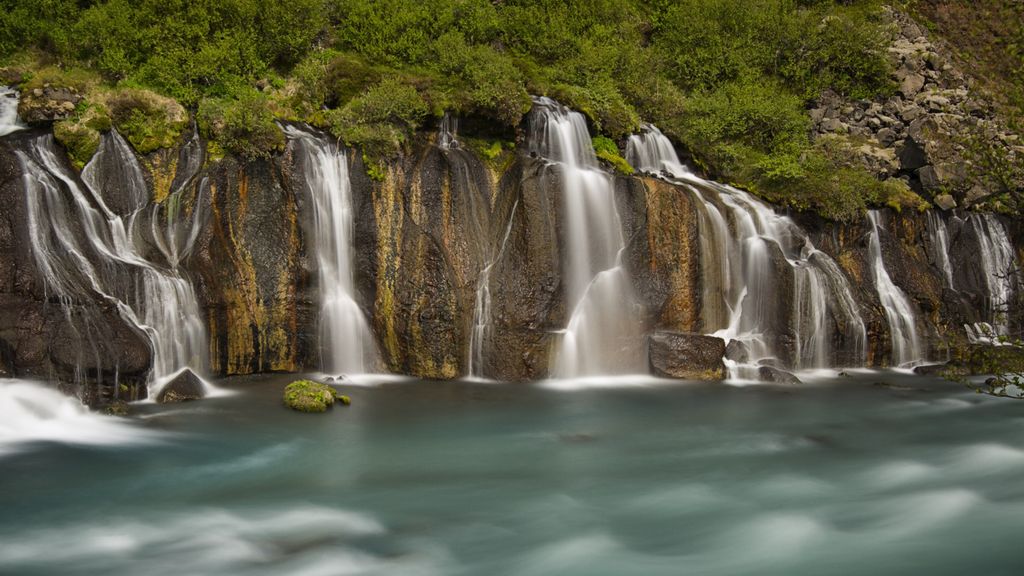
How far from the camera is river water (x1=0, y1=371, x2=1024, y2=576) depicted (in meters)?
8.34

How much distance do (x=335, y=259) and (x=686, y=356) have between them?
307 inches

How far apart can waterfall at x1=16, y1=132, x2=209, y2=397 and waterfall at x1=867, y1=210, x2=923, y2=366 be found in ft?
51.4

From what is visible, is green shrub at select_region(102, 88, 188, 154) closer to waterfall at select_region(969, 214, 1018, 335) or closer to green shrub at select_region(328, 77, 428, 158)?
green shrub at select_region(328, 77, 428, 158)

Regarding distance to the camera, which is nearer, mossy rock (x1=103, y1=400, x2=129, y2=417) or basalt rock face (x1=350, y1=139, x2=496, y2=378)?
mossy rock (x1=103, y1=400, x2=129, y2=417)

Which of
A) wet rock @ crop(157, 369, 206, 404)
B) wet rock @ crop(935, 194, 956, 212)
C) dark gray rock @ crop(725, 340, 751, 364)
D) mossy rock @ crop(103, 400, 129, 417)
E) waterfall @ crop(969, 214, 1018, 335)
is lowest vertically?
mossy rock @ crop(103, 400, 129, 417)

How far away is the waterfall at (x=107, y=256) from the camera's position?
524 inches

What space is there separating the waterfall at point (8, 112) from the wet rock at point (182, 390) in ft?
19.0

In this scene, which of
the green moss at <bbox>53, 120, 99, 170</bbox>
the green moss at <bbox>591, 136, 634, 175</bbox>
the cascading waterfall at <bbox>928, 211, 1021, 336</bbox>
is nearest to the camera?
the green moss at <bbox>53, 120, 99, 170</bbox>

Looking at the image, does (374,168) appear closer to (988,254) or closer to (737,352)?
(737,352)

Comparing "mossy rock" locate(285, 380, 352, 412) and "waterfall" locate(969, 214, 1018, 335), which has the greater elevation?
"waterfall" locate(969, 214, 1018, 335)

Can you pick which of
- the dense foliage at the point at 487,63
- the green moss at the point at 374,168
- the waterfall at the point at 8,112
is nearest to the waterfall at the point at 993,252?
the dense foliage at the point at 487,63

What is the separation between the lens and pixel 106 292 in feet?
Answer: 44.6

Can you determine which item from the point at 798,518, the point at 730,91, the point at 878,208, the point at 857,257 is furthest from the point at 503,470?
the point at 730,91

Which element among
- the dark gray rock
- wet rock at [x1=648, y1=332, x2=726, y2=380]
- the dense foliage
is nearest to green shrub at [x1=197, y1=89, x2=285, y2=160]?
the dense foliage
